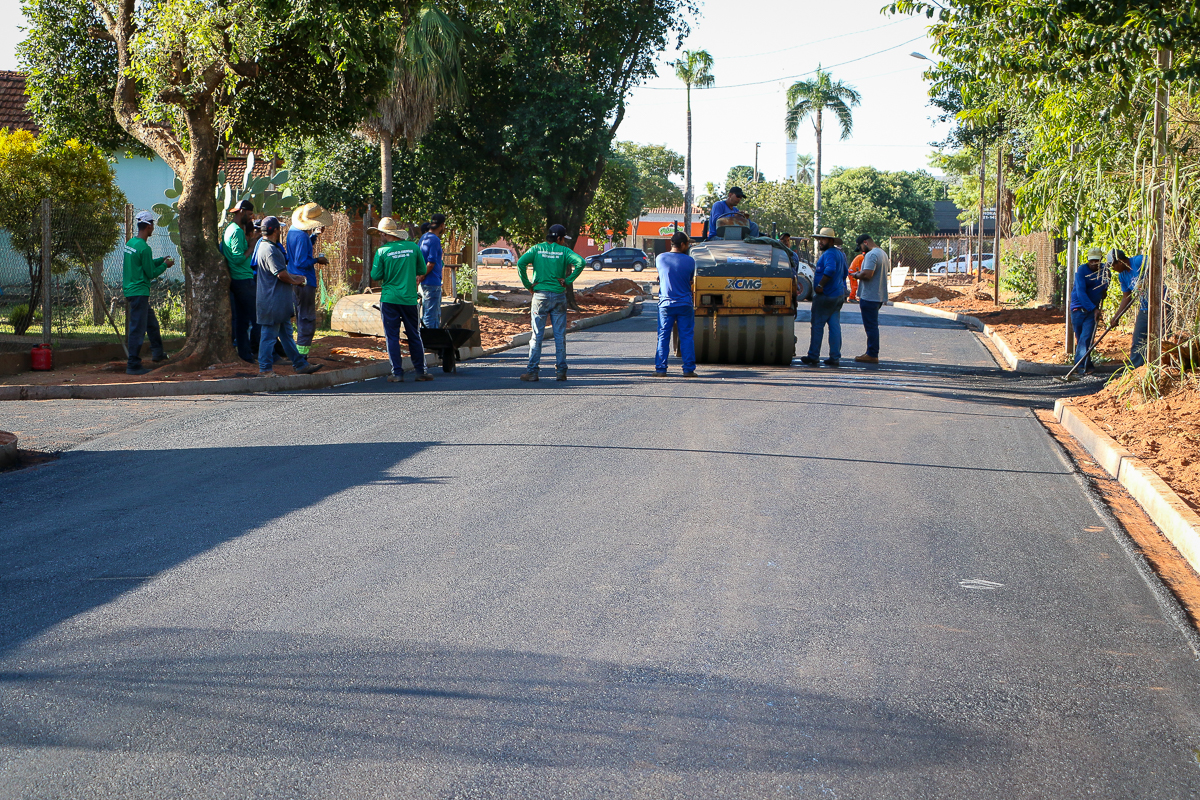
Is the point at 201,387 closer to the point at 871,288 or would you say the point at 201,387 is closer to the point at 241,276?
the point at 241,276

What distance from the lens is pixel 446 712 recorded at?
395 cm

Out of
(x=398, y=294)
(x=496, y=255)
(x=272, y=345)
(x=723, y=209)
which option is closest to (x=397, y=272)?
(x=398, y=294)

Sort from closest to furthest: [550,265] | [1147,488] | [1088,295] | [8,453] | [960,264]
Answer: [1147,488] → [8,453] → [550,265] → [1088,295] → [960,264]

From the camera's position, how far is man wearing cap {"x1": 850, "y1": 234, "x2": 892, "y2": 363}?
15781mm

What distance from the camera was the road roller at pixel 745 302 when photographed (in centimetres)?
1473

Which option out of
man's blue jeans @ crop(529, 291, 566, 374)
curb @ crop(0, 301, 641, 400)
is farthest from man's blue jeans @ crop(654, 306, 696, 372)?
curb @ crop(0, 301, 641, 400)

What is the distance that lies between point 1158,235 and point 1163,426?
2260 mm

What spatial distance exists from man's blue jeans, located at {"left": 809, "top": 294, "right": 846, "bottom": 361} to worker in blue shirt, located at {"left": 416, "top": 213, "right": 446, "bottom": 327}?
517 cm

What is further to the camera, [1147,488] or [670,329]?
[670,329]

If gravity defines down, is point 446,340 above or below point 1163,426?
above

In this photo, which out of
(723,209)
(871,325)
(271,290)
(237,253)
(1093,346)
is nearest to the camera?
(271,290)

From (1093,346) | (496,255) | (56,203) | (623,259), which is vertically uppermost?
(496,255)

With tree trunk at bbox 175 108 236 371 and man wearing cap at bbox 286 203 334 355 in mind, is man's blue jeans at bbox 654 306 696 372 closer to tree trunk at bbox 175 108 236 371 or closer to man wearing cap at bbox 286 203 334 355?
man wearing cap at bbox 286 203 334 355

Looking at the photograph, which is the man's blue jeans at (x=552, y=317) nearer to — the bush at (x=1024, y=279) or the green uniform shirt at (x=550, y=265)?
the green uniform shirt at (x=550, y=265)
